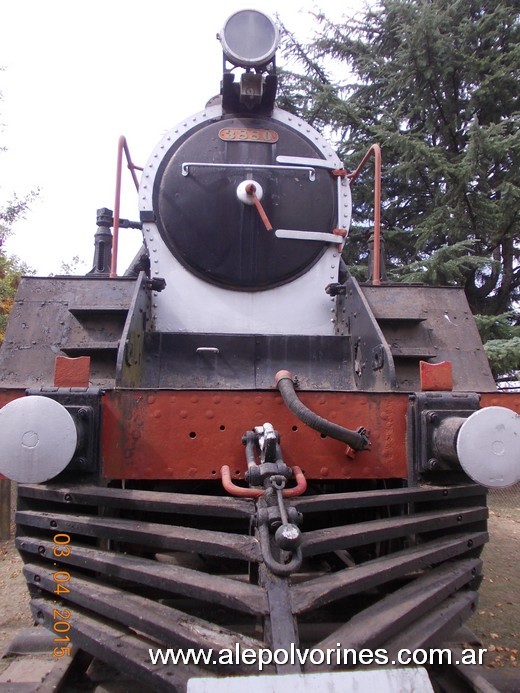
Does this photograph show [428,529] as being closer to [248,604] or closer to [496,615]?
[248,604]

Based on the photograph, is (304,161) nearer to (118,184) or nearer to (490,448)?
(118,184)

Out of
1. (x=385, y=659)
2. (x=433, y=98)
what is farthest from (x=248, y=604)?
(x=433, y=98)

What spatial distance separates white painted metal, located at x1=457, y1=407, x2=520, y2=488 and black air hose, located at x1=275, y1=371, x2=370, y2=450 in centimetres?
34

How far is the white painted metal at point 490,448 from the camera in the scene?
168cm

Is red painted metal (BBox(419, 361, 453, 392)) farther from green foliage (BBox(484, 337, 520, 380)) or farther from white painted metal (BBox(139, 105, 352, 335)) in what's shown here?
green foliage (BBox(484, 337, 520, 380))

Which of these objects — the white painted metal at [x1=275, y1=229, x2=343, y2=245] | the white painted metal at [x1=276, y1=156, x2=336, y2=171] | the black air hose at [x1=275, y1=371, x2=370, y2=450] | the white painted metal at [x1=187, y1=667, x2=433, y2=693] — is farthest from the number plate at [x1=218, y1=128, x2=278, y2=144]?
the white painted metal at [x1=187, y1=667, x2=433, y2=693]

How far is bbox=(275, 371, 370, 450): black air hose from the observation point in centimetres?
179

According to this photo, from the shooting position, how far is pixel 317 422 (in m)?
1.79

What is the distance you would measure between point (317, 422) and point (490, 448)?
519mm

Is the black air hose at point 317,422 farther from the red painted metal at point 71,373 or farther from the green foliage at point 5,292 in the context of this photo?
the green foliage at point 5,292

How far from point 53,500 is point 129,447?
0.29 metres

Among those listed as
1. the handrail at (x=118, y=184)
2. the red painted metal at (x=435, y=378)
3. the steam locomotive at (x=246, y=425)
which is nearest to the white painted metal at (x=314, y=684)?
the steam locomotive at (x=246, y=425)

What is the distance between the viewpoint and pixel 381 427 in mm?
2002

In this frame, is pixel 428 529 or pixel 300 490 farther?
pixel 428 529
